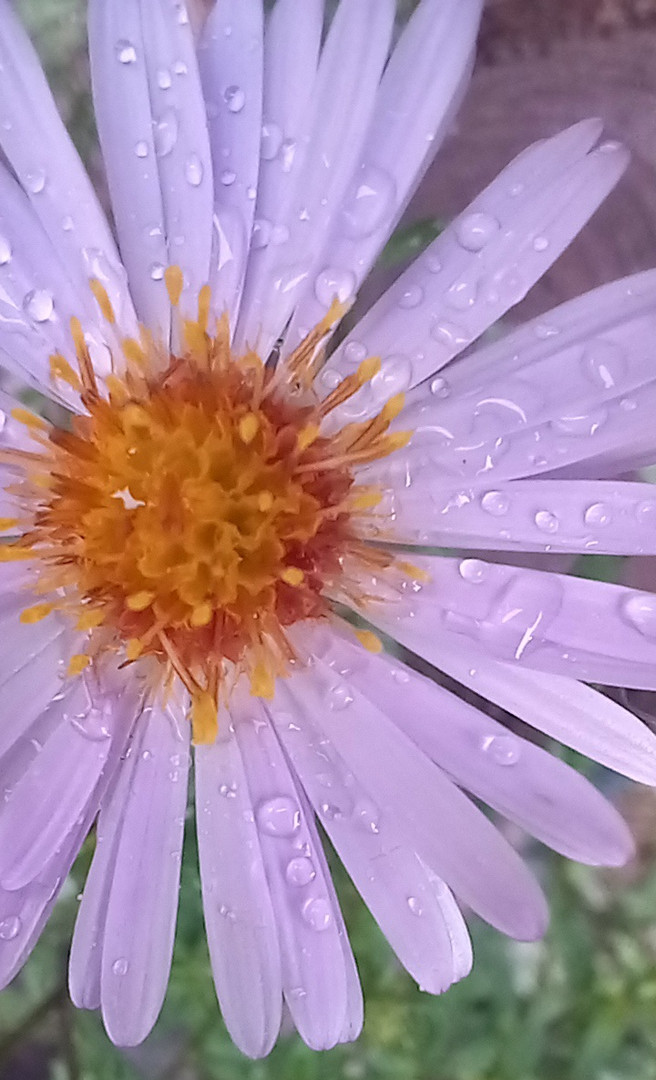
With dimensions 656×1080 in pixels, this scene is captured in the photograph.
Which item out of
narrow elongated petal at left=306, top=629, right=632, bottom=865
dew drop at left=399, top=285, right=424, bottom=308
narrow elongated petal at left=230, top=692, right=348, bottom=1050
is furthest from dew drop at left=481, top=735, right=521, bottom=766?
dew drop at left=399, top=285, right=424, bottom=308

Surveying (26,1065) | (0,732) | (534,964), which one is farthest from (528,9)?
(26,1065)

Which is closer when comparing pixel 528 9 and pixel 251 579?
pixel 251 579

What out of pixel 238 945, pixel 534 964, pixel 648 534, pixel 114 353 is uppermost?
pixel 114 353

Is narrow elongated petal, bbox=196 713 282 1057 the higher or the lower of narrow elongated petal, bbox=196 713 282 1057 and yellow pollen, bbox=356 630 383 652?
the lower

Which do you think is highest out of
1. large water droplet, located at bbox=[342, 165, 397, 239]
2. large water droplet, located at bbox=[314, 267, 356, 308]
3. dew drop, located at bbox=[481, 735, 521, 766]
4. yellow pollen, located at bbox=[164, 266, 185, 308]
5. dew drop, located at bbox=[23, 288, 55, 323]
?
dew drop, located at bbox=[23, 288, 55, 323]

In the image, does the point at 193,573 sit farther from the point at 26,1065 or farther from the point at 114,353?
the point at 26,1065

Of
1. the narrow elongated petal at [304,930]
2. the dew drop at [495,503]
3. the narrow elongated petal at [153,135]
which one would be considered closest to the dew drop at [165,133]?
the narrow elongated petal at [153,135]

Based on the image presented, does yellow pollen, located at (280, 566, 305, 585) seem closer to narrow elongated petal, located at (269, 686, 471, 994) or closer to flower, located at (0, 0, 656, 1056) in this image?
flower, located at (0, 0, 656, 1056)

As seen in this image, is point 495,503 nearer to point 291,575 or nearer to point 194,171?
point 291,575

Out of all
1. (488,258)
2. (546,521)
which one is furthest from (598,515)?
(488,258)
